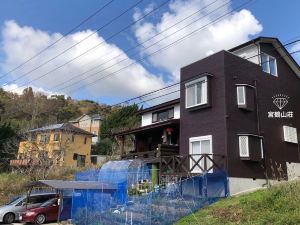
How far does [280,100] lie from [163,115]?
9.13m

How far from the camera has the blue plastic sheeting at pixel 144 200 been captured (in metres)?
13.2

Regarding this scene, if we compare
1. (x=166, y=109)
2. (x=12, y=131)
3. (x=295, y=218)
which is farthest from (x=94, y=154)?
(x=295, y=218)

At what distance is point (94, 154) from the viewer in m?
54.7

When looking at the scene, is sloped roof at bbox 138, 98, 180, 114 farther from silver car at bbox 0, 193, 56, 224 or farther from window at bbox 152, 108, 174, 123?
silver car at bbox 0, 193, 56, 224

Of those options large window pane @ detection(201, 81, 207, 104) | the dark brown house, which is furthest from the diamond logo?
large window pane @ detection(201, 81, 207, 104)

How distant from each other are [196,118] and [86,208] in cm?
843

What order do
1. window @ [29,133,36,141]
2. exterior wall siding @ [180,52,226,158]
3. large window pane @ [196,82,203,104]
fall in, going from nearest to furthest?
exterior wall siding @ [180,52,226,158] < large window pane @ [196,82,203,104] < window @ [29,133,36,141]

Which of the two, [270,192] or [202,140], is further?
[202,140]

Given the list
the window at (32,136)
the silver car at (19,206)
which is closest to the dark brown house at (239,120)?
the silver car at (19,206)

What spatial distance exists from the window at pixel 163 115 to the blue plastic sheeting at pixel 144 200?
19.9 feet

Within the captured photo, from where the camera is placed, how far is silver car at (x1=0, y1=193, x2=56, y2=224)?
1973 cm

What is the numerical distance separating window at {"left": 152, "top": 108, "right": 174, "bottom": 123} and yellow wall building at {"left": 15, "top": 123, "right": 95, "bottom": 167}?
10625 millimetres

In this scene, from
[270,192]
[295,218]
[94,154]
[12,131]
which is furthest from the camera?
[94,154]

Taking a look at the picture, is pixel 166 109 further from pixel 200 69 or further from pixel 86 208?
pixel 86 208
